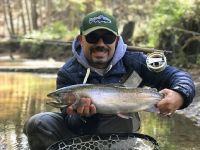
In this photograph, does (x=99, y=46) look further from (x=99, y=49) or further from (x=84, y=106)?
(x=84, y=106)

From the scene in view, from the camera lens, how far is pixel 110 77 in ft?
13.6

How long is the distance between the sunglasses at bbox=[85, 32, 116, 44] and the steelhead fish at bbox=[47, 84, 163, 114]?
1.66ft

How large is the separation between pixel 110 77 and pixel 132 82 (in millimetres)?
189

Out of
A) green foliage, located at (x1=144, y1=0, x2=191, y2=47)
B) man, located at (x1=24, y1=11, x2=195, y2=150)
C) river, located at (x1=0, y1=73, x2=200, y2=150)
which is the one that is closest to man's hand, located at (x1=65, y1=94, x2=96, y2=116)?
man, located at (x1=24, y1=11, x2=195, y2=150)

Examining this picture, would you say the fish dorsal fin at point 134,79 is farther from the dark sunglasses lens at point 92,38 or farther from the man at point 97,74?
the dark sunglasses lens at point 92,38

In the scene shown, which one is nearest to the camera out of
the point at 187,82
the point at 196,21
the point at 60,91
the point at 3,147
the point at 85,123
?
the point at 60,91

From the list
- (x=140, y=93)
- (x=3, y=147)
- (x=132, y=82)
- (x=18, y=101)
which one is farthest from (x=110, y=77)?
(x=18, y=101)

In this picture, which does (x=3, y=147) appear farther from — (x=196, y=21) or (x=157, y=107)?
(x=196, y=21)

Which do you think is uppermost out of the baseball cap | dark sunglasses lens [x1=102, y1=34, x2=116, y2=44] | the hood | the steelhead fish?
the baseball cap

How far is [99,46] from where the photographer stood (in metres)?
3.90

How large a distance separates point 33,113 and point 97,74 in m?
4.16

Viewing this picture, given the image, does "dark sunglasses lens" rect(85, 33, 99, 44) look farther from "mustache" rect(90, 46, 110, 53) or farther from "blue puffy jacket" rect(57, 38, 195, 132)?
"blue puffy jacket" rect(57, 38, 195, 132)

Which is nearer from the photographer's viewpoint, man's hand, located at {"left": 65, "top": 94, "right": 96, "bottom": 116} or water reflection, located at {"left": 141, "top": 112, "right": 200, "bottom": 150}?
man's hand, located at {"left": 65, "top": 94, "right": 96, "bottom": 116}

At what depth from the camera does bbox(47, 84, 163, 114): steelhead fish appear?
3418 mm
